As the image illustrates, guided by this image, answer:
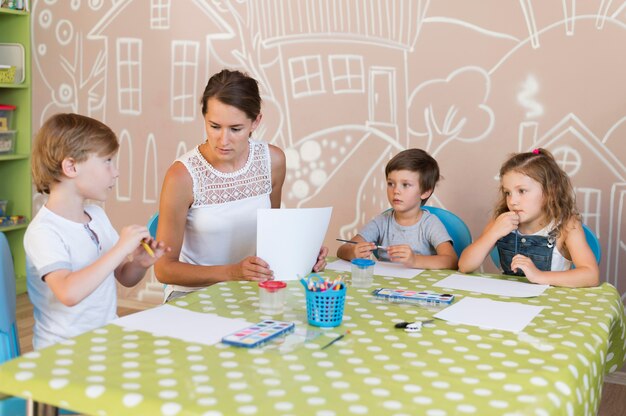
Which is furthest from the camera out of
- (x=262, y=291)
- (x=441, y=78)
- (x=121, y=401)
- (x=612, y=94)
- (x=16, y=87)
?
(x=16, y=87)

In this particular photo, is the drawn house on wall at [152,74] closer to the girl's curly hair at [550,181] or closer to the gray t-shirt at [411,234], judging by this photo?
the gray t-shirt at [411,234]

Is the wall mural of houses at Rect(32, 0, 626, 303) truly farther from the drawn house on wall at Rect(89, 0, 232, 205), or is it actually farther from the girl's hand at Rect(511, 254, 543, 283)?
the girl's hand at Rect(511, 254, 543, 283)

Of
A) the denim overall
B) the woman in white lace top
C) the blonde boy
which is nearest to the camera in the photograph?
the blonde boy

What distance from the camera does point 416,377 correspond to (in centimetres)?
122

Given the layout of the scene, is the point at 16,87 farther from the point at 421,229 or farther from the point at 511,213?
the point at 511,213

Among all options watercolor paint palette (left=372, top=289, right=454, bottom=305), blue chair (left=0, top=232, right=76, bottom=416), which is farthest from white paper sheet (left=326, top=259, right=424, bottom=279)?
blue chair (left=0, top=232, right=76, bottom=416)

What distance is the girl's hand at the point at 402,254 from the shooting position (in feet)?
7.07

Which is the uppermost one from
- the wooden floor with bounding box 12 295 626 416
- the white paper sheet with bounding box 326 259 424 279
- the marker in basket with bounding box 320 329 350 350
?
the marker in basket with bounding box 320 329 350 350

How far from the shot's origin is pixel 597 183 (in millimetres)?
2838

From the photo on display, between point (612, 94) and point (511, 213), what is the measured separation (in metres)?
0.90

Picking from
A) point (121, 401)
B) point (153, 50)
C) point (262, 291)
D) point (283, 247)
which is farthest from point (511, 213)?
point (153, 50)

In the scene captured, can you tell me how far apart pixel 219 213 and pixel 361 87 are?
1222mm

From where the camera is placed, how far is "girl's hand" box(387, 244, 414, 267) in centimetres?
215

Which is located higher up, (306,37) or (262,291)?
(306,37)
